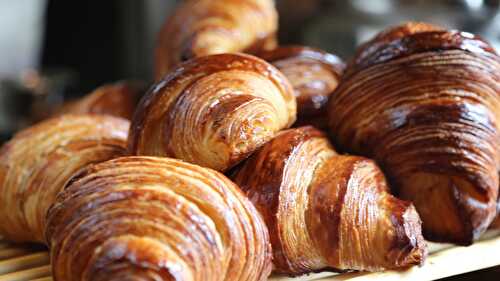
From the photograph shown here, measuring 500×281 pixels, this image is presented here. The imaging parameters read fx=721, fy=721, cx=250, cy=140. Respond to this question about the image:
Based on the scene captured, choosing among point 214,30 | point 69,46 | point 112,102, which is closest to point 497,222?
point 214,30

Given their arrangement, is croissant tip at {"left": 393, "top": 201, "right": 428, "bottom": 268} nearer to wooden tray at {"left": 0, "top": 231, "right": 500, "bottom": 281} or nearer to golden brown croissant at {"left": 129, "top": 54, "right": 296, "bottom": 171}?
wooden tray at {"left": 0, "top": 231, "right": 500, "bottom": 281}

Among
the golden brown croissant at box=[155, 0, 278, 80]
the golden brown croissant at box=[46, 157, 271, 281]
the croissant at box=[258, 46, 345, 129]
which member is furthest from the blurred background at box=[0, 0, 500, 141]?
the golden brown croissant at box=[46, 157, 271, 281]

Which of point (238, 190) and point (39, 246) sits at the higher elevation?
point (238, 190)

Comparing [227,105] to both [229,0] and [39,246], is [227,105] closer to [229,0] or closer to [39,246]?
[39,246]

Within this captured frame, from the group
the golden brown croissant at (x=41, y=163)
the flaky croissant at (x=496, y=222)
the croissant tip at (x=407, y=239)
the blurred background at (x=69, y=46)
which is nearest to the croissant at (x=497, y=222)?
the flaky croissant at (x=496, y=222)

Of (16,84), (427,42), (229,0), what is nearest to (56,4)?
(16,84)

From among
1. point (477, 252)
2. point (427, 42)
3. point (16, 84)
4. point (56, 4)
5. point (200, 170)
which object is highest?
point (427, 42)

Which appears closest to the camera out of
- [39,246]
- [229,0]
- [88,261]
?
[88,261]

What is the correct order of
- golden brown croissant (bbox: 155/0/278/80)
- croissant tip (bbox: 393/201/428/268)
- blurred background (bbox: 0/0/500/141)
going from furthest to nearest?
blurred background (bbox: 0/0/500/141) < golden brown croissant (bbox: 155/0/278/80) < croissant tip (bbox: 393/201/428/268)
